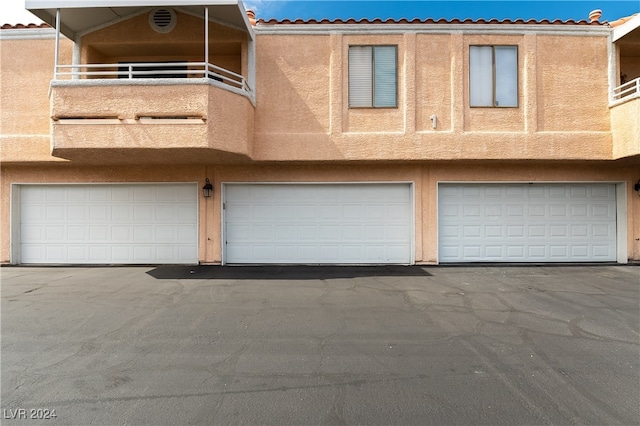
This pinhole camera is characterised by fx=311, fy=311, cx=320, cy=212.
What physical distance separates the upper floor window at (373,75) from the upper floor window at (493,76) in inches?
82.7

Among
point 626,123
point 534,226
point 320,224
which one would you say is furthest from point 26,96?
point 626,123

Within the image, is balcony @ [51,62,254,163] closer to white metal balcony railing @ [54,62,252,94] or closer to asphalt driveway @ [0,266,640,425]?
white metal balcony railing @ [54,62,252,94]

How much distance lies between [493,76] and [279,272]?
7.72 m

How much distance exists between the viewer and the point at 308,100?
8281mm

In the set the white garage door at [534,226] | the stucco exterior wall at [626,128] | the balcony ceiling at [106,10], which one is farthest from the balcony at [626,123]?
the balcony ceiling at [106,10]

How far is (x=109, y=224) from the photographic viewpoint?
8977 millimetres

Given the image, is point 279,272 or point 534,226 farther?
point 534,226

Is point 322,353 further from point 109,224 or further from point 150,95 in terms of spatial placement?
point 109,224

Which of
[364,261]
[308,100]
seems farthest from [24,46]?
[364,261]

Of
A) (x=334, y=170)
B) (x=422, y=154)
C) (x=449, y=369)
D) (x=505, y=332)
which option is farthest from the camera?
(x=334, y=170)

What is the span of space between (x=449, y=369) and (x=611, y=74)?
31.8 ft

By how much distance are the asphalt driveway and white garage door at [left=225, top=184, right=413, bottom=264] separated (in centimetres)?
228

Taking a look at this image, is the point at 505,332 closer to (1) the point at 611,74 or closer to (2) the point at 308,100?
(2) the point at 308,100

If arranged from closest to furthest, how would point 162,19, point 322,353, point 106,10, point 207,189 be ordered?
point 322,353 → point 106,10 → point 162,19 → point 207,189
